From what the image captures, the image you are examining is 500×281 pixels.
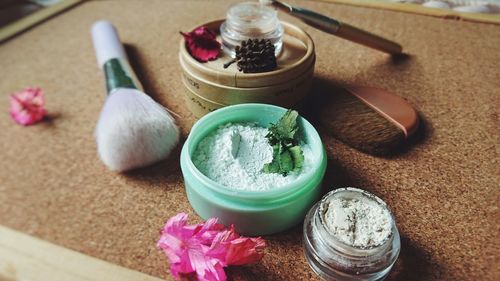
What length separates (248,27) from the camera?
592mm

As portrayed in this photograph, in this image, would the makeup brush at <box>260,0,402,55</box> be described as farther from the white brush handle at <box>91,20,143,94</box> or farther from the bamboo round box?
the white brush handle at <box>91,20,143,94</box>

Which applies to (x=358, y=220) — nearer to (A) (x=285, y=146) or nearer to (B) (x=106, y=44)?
(A) (x=285, y=146)

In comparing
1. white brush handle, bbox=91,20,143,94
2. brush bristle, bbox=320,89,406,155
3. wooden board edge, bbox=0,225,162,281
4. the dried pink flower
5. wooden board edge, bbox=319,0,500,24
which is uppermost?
the dried pink flower

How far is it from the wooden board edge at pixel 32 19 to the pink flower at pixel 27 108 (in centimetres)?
25

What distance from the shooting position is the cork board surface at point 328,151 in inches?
18.2

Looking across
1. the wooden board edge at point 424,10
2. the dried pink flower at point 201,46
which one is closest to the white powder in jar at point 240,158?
the dried pink flower at point 201,46

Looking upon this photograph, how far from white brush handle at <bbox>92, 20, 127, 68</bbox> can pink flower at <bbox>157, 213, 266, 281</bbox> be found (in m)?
0.38

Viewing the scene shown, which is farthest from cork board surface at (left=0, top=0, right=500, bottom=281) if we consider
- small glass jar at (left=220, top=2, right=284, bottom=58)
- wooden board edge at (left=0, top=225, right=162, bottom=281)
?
small glass jar at (left=220, top=2, right=284, bottom=58)

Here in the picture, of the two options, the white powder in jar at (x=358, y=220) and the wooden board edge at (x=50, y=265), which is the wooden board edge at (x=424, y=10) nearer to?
the white powder in jar at (x=358, y=220)

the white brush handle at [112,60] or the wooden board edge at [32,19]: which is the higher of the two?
the white brush handle at [112,60]

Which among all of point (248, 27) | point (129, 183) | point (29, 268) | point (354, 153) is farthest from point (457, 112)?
point (29, 268)

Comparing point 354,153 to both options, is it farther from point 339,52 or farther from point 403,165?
point 339,52

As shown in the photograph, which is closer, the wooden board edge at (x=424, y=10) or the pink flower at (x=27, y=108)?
the pink flower at (x=27, y=108)

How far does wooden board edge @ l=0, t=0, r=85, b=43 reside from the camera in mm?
865
